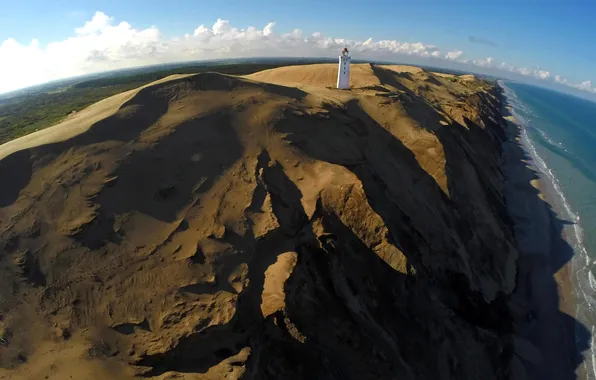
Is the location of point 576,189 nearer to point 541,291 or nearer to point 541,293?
point 541,291

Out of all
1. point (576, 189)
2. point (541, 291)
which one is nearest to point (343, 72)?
point (541, 291)

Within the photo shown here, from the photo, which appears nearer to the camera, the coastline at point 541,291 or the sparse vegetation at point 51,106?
the coastline at point 541,291

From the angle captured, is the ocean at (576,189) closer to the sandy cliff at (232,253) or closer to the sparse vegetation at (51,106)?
the sandy cliff at (232,253)

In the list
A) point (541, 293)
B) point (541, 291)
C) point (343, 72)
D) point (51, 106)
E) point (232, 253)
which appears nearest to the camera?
point (232, 253)

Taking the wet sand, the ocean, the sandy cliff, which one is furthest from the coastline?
the sandy cliff

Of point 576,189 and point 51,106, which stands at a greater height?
point 51,106

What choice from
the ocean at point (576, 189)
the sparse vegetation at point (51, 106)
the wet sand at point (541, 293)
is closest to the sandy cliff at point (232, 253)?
the wet sand at point (541, 293)
